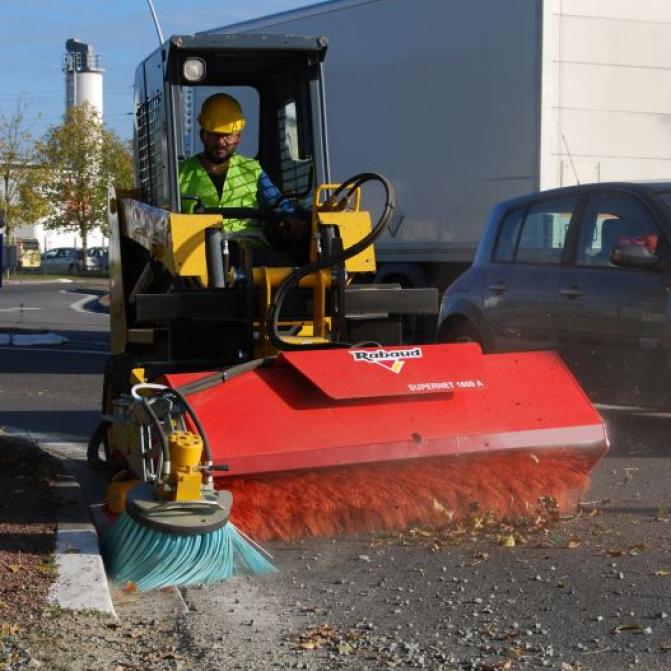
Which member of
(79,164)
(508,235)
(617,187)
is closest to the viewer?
(617,187)

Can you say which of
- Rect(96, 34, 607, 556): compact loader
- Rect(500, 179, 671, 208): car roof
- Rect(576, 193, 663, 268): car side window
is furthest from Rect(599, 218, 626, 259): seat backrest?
Rect(96, 34, 607, 556): compact loader

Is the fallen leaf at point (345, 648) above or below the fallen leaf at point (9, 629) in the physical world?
below

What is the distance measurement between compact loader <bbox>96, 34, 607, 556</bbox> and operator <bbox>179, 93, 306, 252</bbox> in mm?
49

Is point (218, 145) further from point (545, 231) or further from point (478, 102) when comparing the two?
point (478, 102)

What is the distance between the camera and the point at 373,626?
4.98 metres

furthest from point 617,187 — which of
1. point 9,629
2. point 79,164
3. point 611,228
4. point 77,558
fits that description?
point 79,164

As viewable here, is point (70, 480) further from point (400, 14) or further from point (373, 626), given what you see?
point (400, 14)

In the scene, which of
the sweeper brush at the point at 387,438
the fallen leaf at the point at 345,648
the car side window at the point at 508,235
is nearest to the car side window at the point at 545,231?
the car side window at the point at 508,235

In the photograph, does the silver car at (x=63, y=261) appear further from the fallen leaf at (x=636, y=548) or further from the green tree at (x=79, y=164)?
the fallen leaf at (x=636, y=548)

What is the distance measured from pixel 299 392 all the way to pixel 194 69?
8.18ft

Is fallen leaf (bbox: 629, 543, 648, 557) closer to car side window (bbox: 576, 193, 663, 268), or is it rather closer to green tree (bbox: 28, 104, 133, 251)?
car side window (bbox: 576, 193, 663, 268)

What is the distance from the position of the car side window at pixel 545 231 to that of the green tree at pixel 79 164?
187 ft

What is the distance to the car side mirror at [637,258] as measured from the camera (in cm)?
859

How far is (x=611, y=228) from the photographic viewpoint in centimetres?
918
